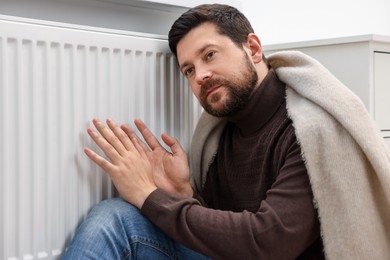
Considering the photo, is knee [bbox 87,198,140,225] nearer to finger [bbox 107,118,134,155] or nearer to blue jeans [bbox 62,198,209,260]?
blue jeans [bbox 62,198,209,260]

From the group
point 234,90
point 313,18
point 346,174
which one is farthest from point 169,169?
point 313,18

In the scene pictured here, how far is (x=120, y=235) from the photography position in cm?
92

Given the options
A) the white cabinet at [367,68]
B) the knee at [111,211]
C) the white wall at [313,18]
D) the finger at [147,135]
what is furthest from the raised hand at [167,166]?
the white wall at [313,18]

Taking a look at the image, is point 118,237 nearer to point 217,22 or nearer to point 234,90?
point 234,90

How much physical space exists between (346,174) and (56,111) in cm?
53

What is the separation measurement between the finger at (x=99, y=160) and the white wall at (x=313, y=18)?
803 millimetres

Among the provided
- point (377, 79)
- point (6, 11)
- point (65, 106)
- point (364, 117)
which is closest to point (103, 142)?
point (65, 106)

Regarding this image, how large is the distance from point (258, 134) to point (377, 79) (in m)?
0.36

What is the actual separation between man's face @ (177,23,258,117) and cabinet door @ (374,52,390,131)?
329 millimetres

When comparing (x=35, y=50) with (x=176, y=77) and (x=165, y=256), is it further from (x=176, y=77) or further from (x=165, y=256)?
(x=165, y=256)

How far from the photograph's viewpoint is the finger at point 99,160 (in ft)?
3.17

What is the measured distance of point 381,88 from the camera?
3.82ft

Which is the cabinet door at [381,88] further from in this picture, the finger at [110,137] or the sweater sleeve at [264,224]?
the finger at [110,137]

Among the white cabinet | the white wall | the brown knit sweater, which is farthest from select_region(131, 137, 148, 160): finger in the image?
the white wall
